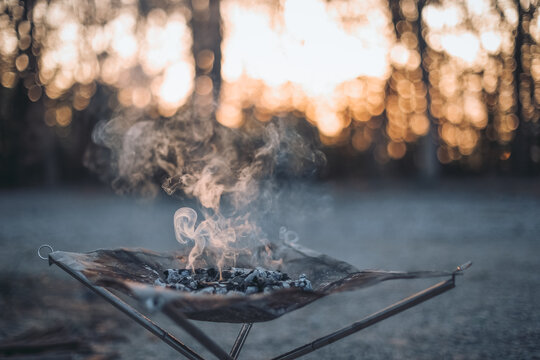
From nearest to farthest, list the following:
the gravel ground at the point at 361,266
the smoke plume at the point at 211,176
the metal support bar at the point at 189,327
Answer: the metal support bar at the point at 189,327 → the smoke plume at the point at 211,176 → the gravel ground at the point at 361,266

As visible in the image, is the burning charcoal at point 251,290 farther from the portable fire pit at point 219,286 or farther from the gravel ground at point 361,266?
the gravel ground at point 361,266

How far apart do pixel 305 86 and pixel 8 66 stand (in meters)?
10.5

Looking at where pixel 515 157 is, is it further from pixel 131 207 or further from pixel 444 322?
pixel 444 322

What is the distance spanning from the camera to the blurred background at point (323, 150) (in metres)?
3.99

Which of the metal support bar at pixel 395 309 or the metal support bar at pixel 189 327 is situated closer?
the metal support bar at pixel 189 327

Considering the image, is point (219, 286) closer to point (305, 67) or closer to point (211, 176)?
point (211, 176)

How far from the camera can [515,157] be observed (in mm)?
18016

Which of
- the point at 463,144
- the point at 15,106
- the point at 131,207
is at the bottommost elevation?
the point at 131,207

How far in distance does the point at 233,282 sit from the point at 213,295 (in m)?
0.56

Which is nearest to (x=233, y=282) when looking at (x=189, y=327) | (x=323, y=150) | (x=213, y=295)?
(x=213, y=295)

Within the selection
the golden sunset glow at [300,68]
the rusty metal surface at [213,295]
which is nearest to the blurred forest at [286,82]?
the golden sunset glow at [300,68]

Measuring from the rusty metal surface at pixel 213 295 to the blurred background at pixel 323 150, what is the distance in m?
1.10

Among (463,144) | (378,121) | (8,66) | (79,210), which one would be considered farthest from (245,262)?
(463,144)

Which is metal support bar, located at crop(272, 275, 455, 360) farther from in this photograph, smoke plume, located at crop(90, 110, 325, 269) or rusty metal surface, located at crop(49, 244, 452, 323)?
smoke plume, located at crop(90, 110, 325, 269)
